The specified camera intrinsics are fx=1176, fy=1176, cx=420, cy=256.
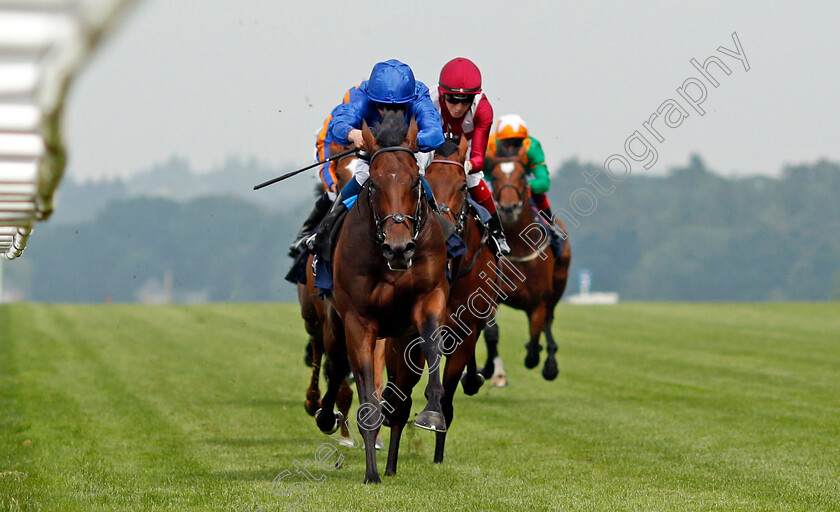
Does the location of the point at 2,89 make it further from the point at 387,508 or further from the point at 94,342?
the point at 94,342

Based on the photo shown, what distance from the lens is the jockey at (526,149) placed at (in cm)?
1270

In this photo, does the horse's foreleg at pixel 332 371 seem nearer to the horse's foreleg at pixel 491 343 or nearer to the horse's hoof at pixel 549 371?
the horse's foreleg at pixel 491 343

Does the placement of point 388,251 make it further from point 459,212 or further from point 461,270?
point 461,270

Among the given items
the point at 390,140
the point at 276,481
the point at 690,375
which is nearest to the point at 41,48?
the point at 390,140

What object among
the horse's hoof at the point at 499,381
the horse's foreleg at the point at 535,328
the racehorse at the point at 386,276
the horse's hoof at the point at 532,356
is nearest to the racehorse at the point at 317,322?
the racehorse at the point at 386,276

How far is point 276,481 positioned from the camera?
303 inches

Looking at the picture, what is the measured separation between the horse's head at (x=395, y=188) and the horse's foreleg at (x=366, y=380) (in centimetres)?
56

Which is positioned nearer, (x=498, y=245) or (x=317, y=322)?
(x=498, y=245)

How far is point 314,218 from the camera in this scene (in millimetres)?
9953

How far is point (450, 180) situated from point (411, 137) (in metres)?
1.06

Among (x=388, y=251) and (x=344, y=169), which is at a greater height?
(x=344, y=169)

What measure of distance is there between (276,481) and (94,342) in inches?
660

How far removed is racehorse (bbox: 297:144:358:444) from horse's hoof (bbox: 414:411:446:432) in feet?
6.90

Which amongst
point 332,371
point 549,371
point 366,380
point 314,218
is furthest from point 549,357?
point 366,380
